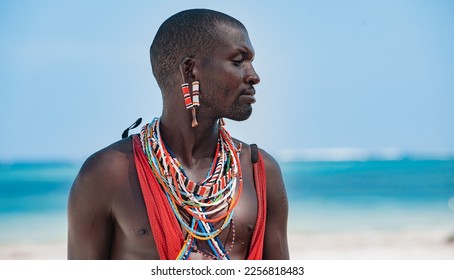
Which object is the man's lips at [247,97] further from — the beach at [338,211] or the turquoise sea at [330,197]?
the turquoise sea at [330,197]

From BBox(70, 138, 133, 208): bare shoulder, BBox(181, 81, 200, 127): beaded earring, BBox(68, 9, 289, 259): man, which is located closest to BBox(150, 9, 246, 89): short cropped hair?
BBox(68, 9, 289, 259): man

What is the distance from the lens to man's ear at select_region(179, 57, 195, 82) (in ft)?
9.85

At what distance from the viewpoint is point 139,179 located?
3045 millimetres

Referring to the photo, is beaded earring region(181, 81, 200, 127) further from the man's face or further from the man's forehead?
the man's forehead

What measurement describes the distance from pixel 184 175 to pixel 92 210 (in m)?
0.40

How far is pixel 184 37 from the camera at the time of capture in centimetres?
303

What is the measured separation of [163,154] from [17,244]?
10131 millimetres

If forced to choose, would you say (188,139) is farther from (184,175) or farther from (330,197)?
(330,197)

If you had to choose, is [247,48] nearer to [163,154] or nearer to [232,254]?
[163,154]

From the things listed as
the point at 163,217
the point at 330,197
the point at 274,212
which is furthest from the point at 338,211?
the point at 163,217

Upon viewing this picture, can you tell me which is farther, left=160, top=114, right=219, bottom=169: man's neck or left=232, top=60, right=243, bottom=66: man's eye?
left=160, top=114, right=219, bottom=169: man's neck

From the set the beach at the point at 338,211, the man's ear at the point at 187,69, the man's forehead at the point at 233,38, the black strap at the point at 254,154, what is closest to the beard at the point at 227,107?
the man's ear at the point at 187,69

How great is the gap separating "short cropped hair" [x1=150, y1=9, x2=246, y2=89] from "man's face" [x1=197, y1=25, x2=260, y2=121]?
0.04m

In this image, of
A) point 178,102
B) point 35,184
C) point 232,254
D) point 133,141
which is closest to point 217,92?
point 178,102
